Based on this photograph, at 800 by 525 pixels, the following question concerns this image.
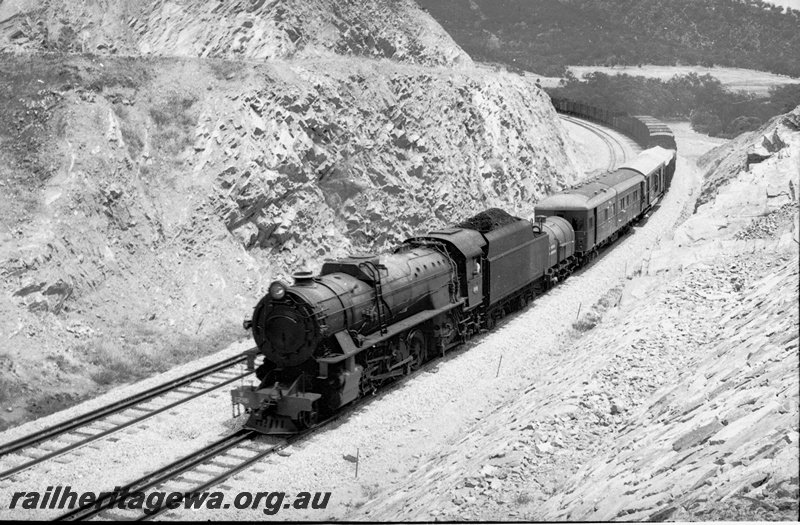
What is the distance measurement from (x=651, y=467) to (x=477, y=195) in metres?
27.2

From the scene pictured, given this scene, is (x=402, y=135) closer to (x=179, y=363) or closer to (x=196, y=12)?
(x=196, y=12)

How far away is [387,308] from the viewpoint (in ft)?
61.6

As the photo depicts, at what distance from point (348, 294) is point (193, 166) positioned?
11.3m

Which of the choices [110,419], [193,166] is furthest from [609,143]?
[110,419]

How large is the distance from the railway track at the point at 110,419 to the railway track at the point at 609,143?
37.5m

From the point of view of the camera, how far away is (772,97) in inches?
2591

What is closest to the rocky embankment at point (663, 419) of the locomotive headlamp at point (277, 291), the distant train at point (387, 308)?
the distant train at point (387, 308)

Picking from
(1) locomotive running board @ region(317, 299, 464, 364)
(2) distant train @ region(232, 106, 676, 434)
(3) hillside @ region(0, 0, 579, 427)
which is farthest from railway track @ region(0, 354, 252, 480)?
(1) locomotive running board @ region(317, 299, 464, 364)

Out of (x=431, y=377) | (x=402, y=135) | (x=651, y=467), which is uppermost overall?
(x=402, y=135)

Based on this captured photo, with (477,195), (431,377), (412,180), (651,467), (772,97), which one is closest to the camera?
(651,467)

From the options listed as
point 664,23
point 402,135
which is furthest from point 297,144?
point 664,23

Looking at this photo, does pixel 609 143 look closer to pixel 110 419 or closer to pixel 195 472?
pixel 110 419

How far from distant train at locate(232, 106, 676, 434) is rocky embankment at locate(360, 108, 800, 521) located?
282 centimetres

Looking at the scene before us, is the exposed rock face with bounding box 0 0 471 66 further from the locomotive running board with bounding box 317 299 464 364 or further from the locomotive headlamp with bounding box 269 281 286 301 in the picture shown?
the locomotive headlamp with bounding box 269 281 286 301
